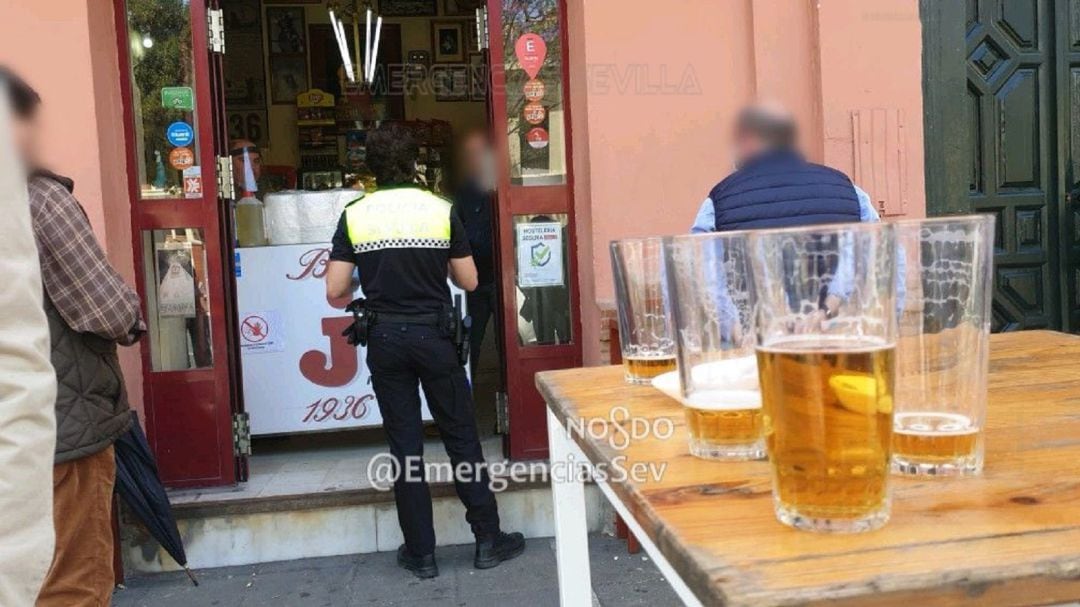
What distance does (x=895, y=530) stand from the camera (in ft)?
2.66

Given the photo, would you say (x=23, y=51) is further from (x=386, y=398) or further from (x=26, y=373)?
(x=26, y=373)

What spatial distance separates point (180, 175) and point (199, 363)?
0.87m

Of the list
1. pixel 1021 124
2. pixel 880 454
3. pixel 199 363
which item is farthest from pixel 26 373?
pixel 1021 124

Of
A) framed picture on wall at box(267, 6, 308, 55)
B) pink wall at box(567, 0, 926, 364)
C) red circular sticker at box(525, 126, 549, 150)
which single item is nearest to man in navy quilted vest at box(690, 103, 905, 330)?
pink wall at box(567, 0, 926, 364)

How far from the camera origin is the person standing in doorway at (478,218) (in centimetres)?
431

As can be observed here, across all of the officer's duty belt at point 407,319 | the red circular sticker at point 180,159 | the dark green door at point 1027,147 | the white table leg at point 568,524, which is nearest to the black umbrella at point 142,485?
the officer's duty belt at point 407,319

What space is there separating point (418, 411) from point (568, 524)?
177 cm

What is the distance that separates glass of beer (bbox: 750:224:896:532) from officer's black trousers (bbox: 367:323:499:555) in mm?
2663

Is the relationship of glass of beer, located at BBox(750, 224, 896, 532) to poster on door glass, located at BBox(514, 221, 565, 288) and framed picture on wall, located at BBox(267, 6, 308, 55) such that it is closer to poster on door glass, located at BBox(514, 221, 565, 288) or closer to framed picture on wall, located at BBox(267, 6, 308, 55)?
poster on door glass, located at BBox(514, 221, 565, 288)

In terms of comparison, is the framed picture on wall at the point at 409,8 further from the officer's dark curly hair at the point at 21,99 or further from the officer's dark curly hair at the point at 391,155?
the officer's dark curly hair at the point at 21,99

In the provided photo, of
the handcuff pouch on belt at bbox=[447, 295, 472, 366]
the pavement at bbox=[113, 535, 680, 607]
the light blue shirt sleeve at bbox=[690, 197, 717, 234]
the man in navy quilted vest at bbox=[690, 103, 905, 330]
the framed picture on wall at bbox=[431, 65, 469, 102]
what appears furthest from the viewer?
the framed picture on wall at bbox=[431, 65, 469, 102]

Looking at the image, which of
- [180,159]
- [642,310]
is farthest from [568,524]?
[180,159]

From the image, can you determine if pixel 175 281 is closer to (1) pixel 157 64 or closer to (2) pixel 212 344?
(2) pixel 212 344

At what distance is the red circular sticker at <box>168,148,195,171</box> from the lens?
3846 mm
